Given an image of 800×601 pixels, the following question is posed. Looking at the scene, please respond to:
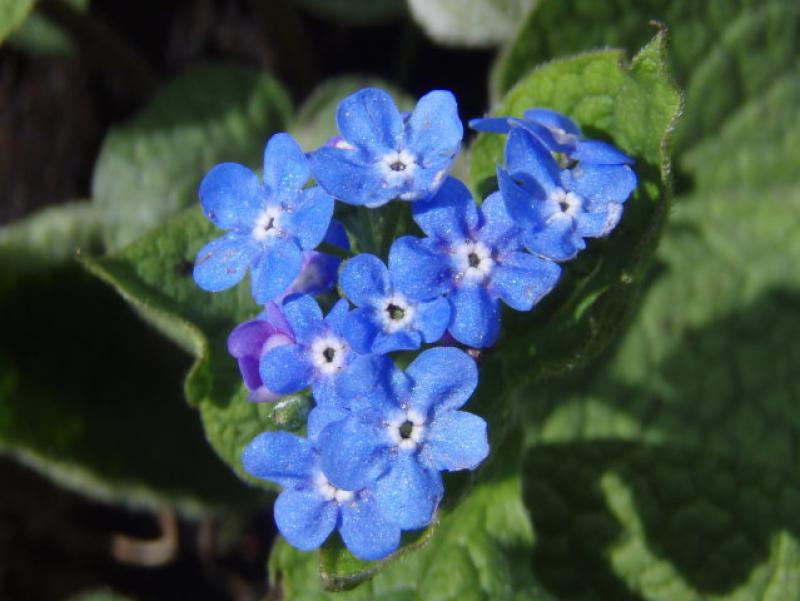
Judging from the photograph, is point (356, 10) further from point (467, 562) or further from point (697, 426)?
point (467, 562)

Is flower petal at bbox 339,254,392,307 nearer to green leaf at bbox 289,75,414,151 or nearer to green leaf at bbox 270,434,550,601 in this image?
green leaf at bbox 270,434,550,601

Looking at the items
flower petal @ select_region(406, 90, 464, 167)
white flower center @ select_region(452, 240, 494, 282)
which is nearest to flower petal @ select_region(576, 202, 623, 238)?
white flower center @ select_region(452, 240, 494, 282)

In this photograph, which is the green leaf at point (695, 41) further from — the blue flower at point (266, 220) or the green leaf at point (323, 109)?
the blue flower at point (266, 220)

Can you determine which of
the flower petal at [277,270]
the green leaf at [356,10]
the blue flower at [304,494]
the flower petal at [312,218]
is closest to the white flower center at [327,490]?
the blue flower at [304,494]

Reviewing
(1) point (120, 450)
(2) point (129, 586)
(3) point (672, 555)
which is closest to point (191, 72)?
(1) point (120, 450)

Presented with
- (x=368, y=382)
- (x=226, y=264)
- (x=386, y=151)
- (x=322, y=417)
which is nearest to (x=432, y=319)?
(x=368, y=382)
